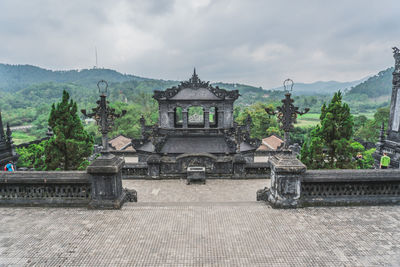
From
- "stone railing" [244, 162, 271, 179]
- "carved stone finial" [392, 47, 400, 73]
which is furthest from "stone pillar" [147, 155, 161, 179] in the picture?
"carved stone finial" [392, 47, 400, 73]

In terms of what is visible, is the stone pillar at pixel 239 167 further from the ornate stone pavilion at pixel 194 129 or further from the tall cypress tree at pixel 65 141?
the tall cypress tree at pixel 65 141

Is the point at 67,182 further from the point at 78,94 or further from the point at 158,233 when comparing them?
the point at 78,94

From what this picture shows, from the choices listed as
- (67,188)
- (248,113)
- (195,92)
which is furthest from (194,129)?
(248,113)

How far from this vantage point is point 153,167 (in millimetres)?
15477

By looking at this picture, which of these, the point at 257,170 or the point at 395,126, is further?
the point at 395,126

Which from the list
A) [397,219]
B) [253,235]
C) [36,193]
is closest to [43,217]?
[36,193]

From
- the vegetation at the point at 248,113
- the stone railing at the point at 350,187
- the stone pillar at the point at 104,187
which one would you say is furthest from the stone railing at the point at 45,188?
the stone railing at the point at 350,187

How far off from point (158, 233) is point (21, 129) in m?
111

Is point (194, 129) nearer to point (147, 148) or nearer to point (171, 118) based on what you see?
point (171, 118)

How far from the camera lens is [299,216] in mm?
7543

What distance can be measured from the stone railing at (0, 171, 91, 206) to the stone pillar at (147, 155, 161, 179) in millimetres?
7110

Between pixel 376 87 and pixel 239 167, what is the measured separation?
8110 inches

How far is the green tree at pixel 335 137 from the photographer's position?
13.6 m

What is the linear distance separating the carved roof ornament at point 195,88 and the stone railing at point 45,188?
458 inches
